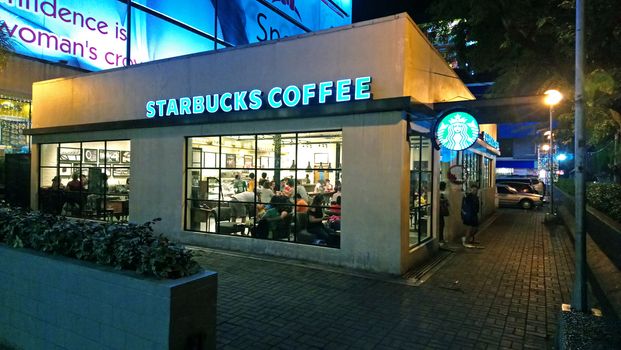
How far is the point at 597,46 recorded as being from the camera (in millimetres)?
8242

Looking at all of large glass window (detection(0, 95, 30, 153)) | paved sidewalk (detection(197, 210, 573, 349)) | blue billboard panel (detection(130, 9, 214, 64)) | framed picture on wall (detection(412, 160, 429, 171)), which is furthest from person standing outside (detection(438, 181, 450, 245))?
large glass window (detection(0, 95, 30, 153))

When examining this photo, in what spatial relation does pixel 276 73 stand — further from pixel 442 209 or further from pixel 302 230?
pixel 442 209

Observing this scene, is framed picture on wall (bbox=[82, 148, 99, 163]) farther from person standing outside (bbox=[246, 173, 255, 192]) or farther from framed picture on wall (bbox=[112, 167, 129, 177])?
person standing outside (bbox=[246, 173, 255, 192])

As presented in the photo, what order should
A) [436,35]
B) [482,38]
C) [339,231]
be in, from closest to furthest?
1. [339,231]
2. [482,38]
3. [436,35]

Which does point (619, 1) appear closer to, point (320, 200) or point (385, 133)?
point (385, 133)

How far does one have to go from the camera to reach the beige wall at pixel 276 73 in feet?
27.3

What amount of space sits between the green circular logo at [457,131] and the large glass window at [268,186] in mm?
2187

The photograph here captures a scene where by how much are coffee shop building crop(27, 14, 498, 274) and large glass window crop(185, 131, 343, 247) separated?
33mm

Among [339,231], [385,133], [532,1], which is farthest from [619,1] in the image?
[339,231]

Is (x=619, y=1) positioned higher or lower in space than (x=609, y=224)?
higher

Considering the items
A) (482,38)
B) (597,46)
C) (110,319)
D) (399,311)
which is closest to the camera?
(110,319)

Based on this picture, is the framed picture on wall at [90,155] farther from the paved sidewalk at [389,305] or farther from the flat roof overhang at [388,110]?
the paved sidewalk at [389,305]

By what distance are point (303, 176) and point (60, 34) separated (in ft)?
40.7

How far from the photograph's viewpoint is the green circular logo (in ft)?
26.6
